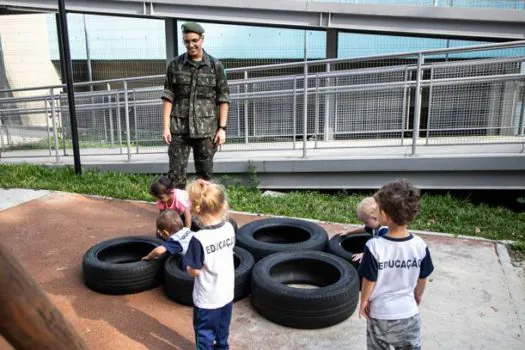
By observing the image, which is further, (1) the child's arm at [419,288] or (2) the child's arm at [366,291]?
(1) the child's arm at [419,288]

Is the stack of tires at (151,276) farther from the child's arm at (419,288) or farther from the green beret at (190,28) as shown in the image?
the green beret at (190,28)

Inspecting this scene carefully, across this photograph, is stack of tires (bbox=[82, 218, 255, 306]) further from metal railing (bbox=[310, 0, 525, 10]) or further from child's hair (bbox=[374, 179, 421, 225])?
metal railing (bbox=[310, 0, 525, 10])

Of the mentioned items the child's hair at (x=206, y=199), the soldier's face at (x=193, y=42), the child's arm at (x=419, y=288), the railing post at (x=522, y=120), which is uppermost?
the soldier's face at (x=193, y=42)

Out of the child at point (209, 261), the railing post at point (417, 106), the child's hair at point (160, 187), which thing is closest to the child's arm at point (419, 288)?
the child at point (209, 261)

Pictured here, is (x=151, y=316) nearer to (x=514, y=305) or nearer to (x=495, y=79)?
(x=514, y=305)

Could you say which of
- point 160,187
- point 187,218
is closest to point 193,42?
point 160,187

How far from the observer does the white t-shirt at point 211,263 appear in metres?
2.52

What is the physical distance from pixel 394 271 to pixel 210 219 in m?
1.06

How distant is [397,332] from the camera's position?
7.50ft

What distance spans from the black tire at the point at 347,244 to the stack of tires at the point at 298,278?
11cm

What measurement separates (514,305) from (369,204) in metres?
1.35

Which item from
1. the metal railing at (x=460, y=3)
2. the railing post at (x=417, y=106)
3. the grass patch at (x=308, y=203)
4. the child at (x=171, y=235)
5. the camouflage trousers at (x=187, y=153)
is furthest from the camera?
the metal railing at (x=460, y=3)

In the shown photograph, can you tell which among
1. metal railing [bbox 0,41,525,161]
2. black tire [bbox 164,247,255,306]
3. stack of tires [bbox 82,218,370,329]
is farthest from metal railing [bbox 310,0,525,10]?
black tire [bbox 164,247,255,306]

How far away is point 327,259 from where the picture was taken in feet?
12.0
